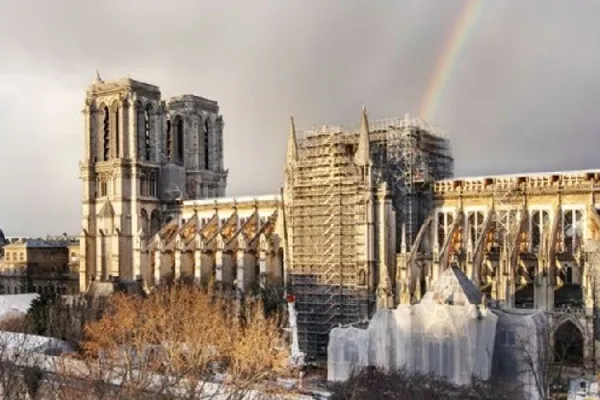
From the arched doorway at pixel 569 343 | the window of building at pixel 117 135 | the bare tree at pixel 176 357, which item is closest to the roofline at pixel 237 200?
the window of building at pixel 117 135

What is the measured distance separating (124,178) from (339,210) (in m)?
31.2

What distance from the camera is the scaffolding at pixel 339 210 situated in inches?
2336

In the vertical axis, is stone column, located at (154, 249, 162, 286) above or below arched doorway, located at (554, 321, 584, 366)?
above

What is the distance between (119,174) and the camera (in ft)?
265

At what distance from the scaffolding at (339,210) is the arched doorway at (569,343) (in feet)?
48.0

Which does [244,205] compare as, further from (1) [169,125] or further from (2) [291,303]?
(2) [291,303]

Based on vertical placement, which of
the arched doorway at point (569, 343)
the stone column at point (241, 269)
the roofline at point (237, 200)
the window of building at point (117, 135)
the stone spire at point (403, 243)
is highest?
the window of building at point (117, 135)

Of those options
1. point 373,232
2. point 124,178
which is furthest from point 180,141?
point 373,232

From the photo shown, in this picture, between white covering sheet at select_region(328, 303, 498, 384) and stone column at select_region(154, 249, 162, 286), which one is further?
stone column at select_region(154, 249, 162, 286)

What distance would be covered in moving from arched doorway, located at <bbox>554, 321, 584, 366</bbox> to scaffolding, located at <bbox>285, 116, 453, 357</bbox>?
14.6m

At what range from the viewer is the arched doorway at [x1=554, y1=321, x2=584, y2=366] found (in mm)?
49938

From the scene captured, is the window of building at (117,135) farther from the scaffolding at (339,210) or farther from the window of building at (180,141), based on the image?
the scaffolding at (339,210)

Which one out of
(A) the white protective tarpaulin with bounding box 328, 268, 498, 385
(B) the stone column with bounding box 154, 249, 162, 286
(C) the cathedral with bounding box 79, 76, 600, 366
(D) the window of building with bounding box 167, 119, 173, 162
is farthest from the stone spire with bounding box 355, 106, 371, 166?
(D) the window of building with bounding box 167, 119, 173, 162

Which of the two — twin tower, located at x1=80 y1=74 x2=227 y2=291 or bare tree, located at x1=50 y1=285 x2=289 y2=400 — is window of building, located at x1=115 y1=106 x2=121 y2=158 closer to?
twin tower, located at x1=80 y1=74 x2=227 y2=291
